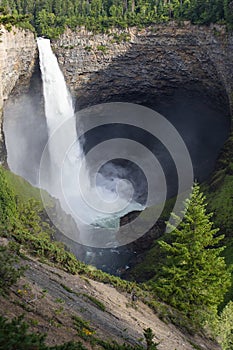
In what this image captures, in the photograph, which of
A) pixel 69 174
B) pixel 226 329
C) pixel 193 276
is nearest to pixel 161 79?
pixel 69 174

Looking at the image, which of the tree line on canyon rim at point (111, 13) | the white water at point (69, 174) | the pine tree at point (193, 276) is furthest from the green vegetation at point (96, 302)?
the tree line on canyon rim at point (111, 13)

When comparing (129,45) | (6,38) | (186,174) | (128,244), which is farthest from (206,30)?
(128,244)

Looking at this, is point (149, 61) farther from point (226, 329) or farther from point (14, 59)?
point (226, 329)

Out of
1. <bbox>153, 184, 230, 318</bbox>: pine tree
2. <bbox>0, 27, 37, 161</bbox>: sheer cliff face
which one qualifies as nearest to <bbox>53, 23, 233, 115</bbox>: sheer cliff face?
<bbox>0, 27, 37, 161</bbox>: sheer cliff face

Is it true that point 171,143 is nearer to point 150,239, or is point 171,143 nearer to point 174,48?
point 174,48

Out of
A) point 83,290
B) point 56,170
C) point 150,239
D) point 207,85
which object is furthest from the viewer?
point 56,170
